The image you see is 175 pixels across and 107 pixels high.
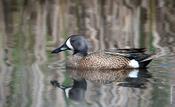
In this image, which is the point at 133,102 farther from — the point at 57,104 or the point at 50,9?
the point at 50,9

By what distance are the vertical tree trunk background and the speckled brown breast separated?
361mm

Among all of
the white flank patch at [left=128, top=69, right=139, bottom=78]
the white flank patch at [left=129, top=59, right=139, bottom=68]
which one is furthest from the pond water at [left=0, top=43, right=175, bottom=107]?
the white flank patch at [left=129, top=59, right=139, bottom=68]

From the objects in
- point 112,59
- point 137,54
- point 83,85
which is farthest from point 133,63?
point 83,85

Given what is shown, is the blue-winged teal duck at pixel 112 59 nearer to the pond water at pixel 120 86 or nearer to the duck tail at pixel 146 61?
the duck tail at pixel 146 61

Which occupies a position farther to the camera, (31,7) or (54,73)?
(31,7)

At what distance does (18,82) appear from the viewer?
7.12 metres

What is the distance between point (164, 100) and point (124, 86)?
81cm

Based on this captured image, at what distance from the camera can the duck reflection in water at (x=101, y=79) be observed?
22.6 ft

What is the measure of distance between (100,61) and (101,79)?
688 mm

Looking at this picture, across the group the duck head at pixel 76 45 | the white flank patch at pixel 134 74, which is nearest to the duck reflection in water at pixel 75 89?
the white flank patch at pixel 134 74

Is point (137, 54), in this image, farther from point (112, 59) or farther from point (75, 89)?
point (75, 89)

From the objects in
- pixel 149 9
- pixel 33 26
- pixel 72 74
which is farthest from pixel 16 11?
pixel 72 74

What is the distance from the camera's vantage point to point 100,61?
816 centimetres

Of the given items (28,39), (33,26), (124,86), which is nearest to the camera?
(124,86)
